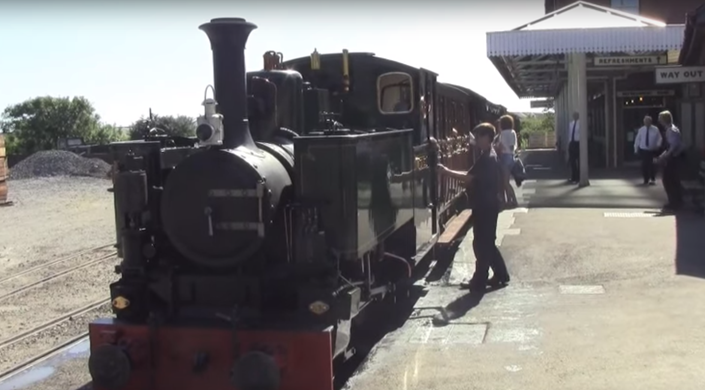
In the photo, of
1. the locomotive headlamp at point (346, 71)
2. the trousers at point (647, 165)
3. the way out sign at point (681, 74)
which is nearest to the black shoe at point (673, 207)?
the way out sign at point (681, 74)

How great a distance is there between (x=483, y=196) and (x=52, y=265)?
685cm

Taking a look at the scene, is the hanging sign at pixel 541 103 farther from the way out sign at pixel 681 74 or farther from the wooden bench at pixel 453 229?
the wooden bench at pixel 453 229

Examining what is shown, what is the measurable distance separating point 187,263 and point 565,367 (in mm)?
2811

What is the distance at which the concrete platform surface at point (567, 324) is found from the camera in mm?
6020

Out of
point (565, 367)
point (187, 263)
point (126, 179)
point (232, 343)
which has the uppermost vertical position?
point (126, 179)

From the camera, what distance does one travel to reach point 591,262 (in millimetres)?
9953

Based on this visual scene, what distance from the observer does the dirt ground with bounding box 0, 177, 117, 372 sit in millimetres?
8402

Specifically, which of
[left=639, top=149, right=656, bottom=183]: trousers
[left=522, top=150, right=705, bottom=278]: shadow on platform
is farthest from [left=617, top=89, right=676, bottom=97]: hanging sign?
[left=639, top=149, right=656, bottom=183]: trousers

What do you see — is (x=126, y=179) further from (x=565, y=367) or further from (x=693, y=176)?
(x=693, y=176)

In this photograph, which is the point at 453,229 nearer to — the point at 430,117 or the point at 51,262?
the point at 430,117

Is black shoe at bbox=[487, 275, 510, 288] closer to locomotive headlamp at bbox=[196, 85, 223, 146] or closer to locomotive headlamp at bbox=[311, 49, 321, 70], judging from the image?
locomotive headlamp at bbox=[311, 49, 321, 70]

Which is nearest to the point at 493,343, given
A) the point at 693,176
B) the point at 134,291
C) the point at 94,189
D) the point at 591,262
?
the point at 134,291

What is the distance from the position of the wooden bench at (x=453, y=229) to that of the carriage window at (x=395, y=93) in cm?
177

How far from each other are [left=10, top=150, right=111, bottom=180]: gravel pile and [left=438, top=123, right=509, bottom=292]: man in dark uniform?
2399 cm
